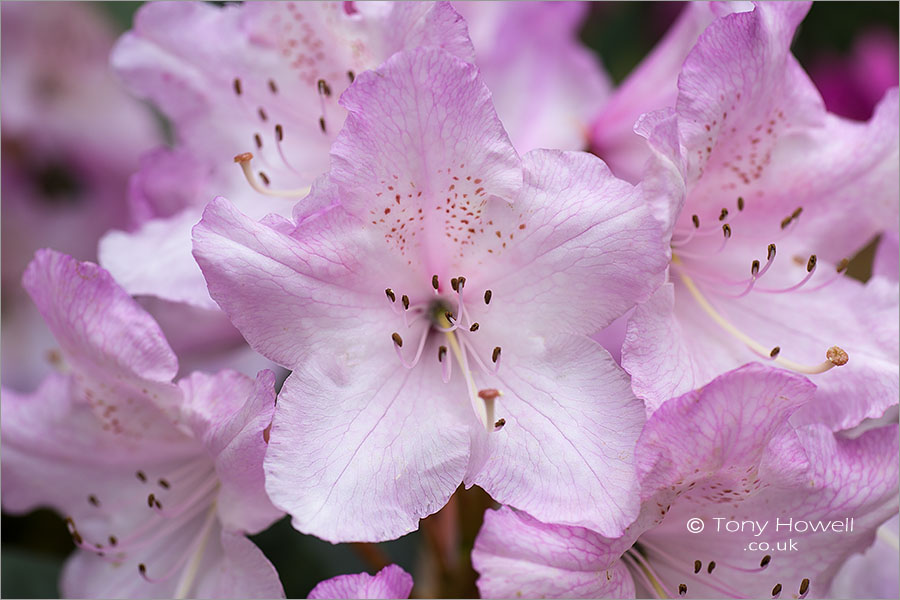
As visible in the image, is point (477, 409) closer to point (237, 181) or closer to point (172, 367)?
point (172, 367)

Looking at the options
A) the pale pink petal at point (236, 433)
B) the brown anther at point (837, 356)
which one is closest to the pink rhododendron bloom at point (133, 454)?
the pale pink petal at point (236, 433)

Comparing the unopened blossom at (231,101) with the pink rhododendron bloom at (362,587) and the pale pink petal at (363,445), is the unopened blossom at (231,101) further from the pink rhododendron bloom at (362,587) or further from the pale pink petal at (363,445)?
the pink rhododendron bloom at (362,587)

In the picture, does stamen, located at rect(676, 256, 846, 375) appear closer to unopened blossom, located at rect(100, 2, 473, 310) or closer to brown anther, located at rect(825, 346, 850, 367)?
brown anther, located at rect(825, 346, 850, 367)

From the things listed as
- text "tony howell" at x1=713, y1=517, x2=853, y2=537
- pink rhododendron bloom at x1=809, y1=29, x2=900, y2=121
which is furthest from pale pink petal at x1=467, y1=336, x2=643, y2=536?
pink rhododendron bloom at x1=809, y1=29, x2=900, y2=121

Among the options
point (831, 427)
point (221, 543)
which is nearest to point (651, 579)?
point (831, 427)

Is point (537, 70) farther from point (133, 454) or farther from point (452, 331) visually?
point (133, 454)

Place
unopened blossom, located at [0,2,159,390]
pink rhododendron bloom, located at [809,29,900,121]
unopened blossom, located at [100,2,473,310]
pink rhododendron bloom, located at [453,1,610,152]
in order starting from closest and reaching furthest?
unopened blossom, located at [100,2,473,310] → pink rhododendron bloom, located at [453,1,610,152] → pink rhododendron bloom, located at [809,29,900,121] → unopened blossom, located at [0,2,159,390]
